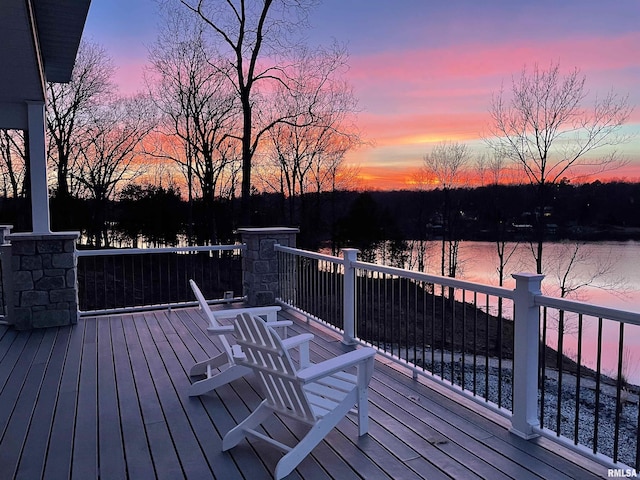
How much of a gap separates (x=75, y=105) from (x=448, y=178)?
14.7 meters

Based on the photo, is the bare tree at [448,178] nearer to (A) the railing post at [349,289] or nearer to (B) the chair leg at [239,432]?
(A) the railing post at [349,289]

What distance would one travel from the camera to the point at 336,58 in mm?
15234

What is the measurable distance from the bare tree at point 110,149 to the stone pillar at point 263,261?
438 inches

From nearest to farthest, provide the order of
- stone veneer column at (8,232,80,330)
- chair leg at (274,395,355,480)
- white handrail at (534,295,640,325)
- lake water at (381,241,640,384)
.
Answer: white handrail at (534,295,640,325)
chair leg at (274,395,355,480)
stone veneer column at (8,232,80,330)
lake water at (381,241,640,384)

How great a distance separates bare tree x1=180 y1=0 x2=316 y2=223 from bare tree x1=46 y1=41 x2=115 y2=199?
12.9ft

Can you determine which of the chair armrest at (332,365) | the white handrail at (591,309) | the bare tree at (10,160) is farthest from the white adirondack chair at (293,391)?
the bare tree at (10,160)

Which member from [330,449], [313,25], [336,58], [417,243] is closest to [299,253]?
[330,449]

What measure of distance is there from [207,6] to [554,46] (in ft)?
32.7

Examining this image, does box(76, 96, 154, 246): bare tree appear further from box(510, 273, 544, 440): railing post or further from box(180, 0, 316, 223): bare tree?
box(510, 273, 544, 440): railing post

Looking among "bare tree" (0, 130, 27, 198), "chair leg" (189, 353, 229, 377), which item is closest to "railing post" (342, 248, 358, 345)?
"chair leg" (189, 353, 229, 377)

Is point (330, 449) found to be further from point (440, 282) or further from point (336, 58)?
point (336, 58)

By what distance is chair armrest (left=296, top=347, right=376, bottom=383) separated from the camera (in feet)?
8.38

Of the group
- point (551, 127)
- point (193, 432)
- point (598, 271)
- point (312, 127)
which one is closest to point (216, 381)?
point (193, 432)

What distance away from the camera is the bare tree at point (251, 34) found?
42.5 feet
